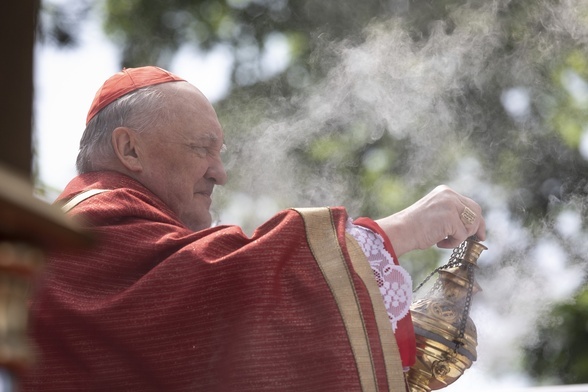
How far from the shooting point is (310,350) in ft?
8.86

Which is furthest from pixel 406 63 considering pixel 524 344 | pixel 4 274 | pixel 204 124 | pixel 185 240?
pixel 4 274

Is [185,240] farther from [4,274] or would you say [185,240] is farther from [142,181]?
[4,274]

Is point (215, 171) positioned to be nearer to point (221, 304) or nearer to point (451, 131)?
point (221, 304)

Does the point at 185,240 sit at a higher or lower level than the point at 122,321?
higher

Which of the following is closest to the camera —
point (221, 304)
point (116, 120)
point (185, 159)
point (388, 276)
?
point (221, 304)

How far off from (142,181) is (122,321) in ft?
2.35

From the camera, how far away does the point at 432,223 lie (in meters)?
3.23

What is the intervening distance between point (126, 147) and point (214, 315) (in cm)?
87

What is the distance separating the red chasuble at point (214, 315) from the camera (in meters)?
2.67

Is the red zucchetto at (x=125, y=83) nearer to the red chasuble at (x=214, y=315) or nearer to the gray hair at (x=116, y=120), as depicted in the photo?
the gray hair at (x=116, y=120)

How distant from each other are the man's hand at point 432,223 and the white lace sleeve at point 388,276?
126 mm

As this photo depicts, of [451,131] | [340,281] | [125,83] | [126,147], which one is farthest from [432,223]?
[451,131]

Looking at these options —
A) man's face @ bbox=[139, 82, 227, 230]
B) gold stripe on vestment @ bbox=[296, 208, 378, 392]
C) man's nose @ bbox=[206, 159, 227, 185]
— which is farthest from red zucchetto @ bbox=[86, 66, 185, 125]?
gold stripe on vestment @ bbox=[296, 208, 378, 392]

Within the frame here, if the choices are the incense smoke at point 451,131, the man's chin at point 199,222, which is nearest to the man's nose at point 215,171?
the man's chin at point 199,222
